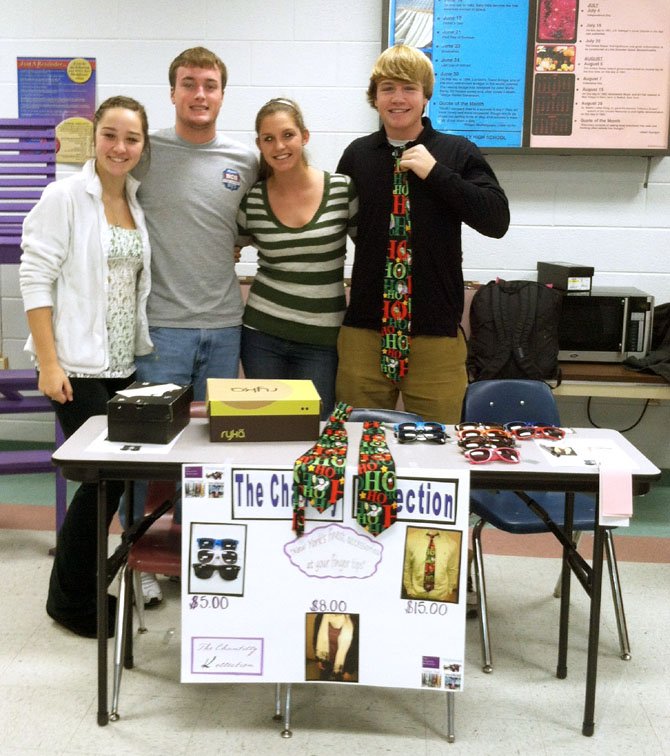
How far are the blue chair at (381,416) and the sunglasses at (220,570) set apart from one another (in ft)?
1.97

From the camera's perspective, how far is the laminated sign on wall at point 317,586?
2.00 m

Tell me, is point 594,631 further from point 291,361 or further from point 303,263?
point 303,263

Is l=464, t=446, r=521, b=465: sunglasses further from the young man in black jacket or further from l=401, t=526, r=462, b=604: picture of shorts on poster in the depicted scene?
the young man in black jacket

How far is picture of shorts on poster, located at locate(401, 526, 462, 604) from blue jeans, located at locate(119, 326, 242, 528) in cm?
94

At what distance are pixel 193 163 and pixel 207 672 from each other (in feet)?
4.62

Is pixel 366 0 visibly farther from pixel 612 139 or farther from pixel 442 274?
pixel 442 274

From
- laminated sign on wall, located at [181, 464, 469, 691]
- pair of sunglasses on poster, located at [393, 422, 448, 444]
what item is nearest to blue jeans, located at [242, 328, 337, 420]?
pair of sunglasses on poster, located at [393, 422, 448, 444]

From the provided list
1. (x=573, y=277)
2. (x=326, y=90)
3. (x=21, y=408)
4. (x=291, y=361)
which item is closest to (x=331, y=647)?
(x=291, y=361)

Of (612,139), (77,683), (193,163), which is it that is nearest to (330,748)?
(77,683)

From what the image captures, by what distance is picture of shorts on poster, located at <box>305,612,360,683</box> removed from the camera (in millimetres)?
→ 2043

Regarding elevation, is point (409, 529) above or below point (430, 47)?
below

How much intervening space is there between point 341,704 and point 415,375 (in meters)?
0.94

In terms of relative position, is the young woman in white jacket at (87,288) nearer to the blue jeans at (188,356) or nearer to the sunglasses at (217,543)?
the blue jeans at (188,356)

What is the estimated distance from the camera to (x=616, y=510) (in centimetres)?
198
